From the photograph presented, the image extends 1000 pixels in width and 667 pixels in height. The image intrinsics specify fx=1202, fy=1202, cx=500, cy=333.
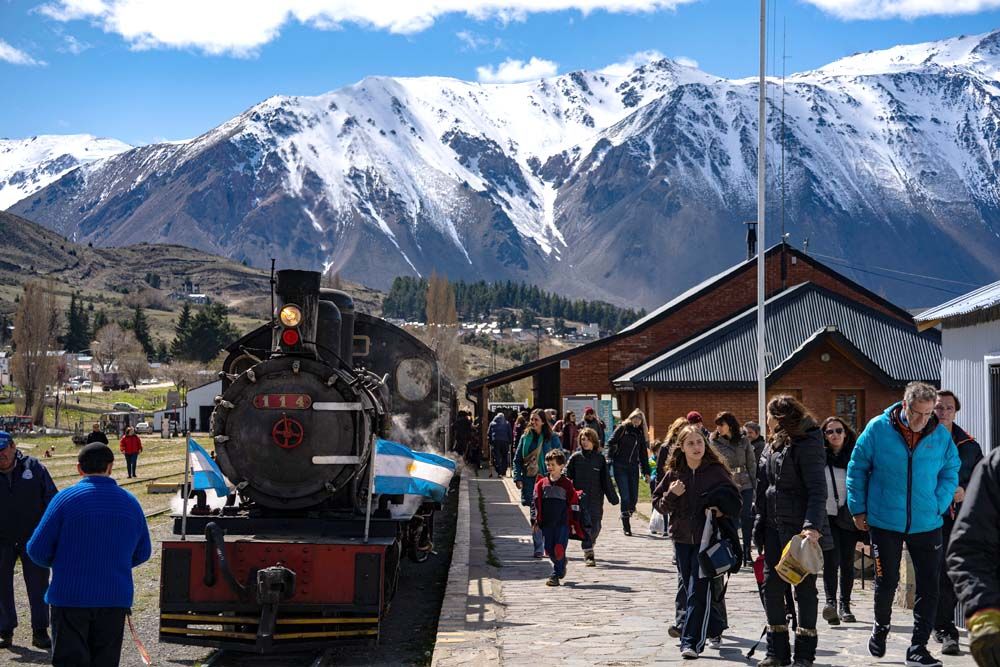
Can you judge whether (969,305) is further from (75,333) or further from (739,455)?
(75,333)

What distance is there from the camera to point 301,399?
32.3ft

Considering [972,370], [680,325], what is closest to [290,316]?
[972,370]

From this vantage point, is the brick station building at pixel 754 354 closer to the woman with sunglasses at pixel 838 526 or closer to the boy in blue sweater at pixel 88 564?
the woman with sunglasses at pixel 838 526

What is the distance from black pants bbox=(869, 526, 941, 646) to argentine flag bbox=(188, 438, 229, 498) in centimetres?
545

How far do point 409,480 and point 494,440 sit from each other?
20.1m

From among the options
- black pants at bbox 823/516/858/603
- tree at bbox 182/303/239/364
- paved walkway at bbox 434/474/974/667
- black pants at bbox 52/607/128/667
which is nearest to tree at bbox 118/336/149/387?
tree at bbox 182/303/239/364

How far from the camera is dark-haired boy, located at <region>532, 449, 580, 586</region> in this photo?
12.2 meters

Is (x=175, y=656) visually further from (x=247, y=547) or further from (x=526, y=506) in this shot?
(x=526, y=506)

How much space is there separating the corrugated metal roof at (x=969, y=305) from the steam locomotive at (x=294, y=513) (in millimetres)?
5906

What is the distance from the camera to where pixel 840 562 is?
396 inches

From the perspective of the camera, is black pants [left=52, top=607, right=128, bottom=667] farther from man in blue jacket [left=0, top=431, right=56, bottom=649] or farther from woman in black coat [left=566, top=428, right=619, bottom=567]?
woman in black coat [left=566, top=428, right=619, bottom=567]

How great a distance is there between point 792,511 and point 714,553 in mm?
758

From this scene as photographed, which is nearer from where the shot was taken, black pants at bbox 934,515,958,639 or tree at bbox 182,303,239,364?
black pants at bbox 934,515,958,639

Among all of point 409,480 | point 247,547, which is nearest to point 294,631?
point 247,547
